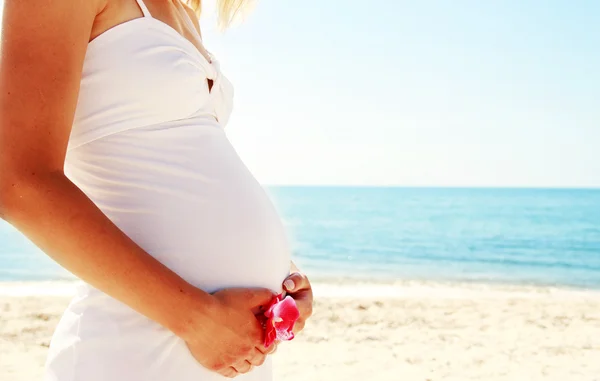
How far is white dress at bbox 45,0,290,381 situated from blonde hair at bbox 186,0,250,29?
2.05 ft

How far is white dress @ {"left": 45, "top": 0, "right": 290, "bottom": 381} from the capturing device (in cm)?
97

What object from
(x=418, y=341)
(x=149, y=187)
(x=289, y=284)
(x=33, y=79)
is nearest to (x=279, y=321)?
(x=289, y=284)

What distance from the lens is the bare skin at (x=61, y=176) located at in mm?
857

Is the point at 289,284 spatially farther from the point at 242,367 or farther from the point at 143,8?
the point at 143,8

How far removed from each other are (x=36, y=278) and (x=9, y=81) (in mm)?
15511

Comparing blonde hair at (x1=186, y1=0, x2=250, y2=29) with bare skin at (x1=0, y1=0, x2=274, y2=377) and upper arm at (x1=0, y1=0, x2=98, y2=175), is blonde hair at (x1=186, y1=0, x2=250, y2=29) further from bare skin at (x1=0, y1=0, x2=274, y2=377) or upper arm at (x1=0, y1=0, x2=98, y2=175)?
upper arm at (x1=0, y1=0, x2=98, y2=175)

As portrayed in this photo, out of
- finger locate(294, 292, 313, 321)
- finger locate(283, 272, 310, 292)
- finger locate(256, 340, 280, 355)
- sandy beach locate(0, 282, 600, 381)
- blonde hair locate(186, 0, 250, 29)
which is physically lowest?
sandy beach locate(0, 282, 600, 381)

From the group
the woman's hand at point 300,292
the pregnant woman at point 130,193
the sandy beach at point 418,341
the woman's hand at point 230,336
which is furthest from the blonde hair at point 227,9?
the sandy beach at point 418,341

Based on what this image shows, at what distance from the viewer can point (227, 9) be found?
1.72 meters

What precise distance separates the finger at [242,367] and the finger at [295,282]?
25 centimetres

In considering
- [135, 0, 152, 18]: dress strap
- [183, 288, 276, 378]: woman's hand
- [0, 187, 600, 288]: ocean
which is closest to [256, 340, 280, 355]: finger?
[183, 288, 276, 378]: woman's hand

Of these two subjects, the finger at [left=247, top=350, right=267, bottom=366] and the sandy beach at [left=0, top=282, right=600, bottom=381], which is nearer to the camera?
the finger at [left=247, top=350, right=267, bottom=366]

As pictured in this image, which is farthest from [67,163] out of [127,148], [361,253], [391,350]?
[361,253]

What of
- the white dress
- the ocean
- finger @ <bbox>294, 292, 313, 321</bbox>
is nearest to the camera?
the white dress
